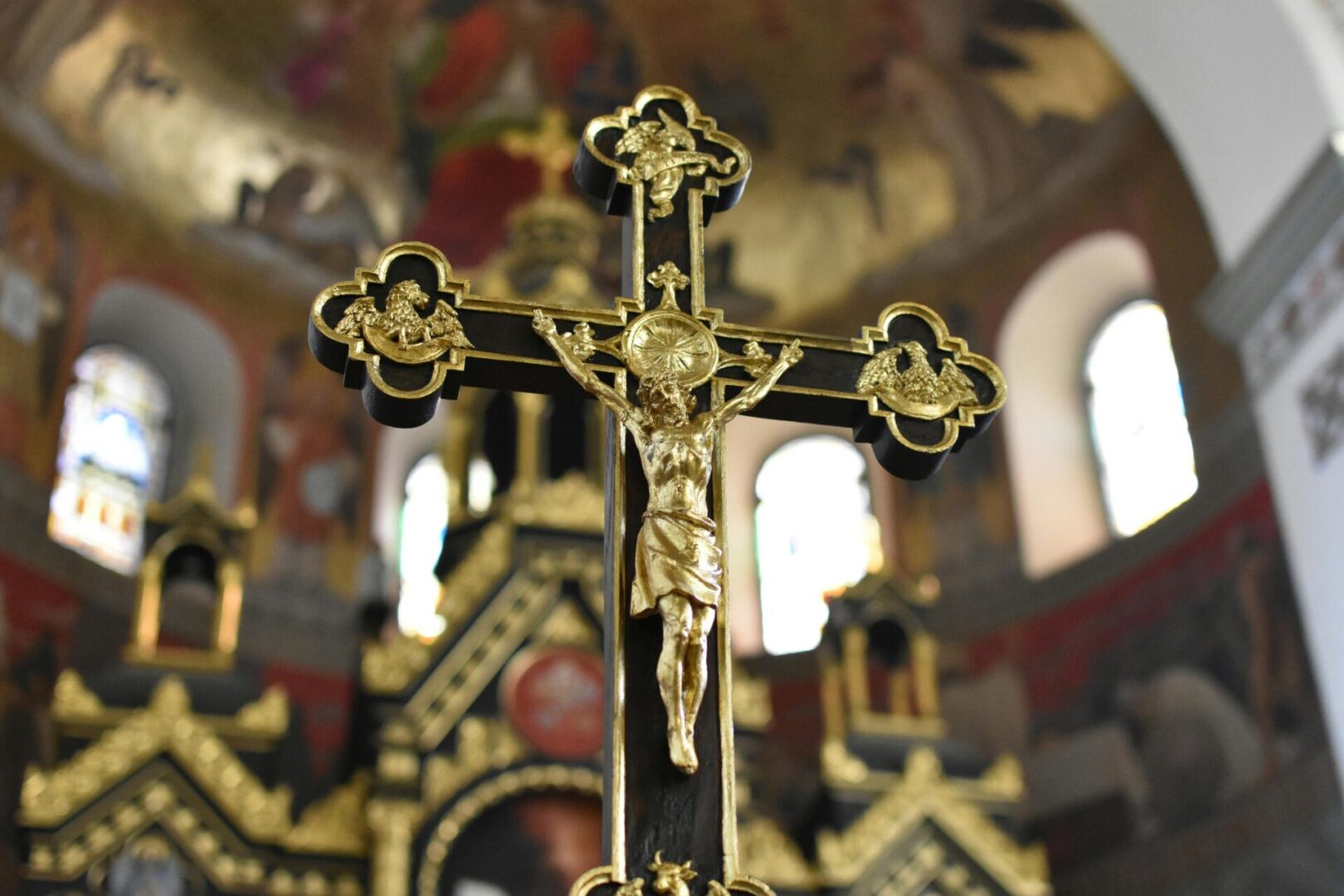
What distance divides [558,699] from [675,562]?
6401mm

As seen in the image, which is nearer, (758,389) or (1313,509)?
(758,389)

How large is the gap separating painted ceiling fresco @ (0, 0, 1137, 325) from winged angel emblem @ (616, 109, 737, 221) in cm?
834

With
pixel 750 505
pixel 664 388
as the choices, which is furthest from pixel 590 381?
pixel 750 505

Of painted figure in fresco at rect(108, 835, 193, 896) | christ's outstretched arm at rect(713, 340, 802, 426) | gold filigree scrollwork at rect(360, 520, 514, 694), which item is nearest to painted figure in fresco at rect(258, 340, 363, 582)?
gold filigree scrollwork at rect(360, 520, 514, 694)

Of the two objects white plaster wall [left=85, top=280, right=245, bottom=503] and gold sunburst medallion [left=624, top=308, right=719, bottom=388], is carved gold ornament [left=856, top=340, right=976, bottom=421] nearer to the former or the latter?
gold sunburst medallion [left=624, top=308, right=719, bottom=388]

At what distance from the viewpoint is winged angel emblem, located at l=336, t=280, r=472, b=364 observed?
4.11 metres

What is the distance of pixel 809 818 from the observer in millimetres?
10289

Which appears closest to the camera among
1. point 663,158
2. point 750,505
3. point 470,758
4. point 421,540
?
point 663,158

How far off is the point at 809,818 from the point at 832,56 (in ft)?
20.6

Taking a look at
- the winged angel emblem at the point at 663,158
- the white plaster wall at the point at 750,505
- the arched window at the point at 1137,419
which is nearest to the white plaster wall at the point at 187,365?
Result: the white plaster wall at the point at 750,505

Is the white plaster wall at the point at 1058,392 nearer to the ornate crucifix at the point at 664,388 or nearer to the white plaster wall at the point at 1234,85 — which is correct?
the white plaster wall at the point at 1234,85

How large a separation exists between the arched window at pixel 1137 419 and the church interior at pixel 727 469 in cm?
5

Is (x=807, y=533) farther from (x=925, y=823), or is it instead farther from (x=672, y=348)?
(x=672, y=348)

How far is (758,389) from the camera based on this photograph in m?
4.27
